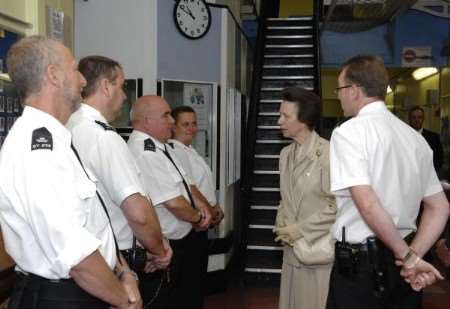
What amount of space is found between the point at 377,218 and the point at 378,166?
0.22 meters

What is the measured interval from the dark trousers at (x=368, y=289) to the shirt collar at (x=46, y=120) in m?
1.28

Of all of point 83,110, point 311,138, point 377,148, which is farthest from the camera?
point 311,138

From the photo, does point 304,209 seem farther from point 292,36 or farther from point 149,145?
point 292,36

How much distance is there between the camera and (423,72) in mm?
9430

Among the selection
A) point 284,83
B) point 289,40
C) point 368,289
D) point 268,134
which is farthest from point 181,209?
point 289,40

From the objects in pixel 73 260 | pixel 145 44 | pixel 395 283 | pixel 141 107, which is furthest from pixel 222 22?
pixel 73 260

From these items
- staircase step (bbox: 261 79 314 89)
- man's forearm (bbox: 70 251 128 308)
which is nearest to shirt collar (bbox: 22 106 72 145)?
man's forearm (bbox: 70 251 128 308)

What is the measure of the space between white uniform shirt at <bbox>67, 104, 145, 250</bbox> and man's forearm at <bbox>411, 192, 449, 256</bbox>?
3.96 ft

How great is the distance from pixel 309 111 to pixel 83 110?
1267mm

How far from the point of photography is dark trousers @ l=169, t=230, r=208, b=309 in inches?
125

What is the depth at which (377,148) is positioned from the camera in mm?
2117

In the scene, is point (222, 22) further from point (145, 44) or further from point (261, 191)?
point (261, 191)

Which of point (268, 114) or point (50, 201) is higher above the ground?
point (268, 114)

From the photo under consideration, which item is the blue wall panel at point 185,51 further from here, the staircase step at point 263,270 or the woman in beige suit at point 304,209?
the woman in beige suit at point 304,209
